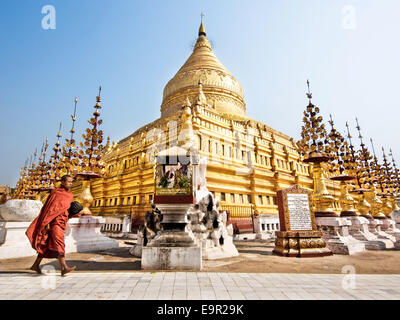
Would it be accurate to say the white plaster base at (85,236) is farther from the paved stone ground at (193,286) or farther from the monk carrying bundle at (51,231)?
the monk carrying bundle at (51,231)

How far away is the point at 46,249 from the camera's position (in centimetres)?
425

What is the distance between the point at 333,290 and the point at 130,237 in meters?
12.9

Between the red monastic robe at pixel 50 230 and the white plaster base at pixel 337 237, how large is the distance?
8803 mm

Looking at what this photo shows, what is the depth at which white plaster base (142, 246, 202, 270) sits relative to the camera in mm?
4848

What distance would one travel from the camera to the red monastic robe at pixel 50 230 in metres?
4.22

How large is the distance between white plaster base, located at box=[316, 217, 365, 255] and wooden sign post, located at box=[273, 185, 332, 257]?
0.83 m

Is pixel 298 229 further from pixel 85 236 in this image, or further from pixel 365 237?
pixel 85 236

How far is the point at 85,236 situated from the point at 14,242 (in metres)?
2.31

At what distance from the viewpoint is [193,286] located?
3602 millimetres

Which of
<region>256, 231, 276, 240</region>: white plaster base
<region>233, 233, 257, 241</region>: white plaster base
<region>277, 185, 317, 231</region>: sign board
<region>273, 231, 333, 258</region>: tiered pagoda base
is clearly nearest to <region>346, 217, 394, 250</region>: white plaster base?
<region>273, 231, 333, 258</region>: tiered pagoda base

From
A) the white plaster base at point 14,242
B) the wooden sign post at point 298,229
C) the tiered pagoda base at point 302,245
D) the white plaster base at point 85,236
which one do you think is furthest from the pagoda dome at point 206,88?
the white plaster base at point 14,242

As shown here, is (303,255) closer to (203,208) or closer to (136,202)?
(203,208)

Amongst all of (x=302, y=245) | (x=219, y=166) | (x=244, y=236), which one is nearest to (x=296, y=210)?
(x=302, y=245)

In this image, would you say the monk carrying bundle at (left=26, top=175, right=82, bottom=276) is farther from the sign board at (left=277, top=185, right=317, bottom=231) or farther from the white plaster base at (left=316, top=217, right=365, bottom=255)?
the white plaster base at (left=316, top=217, right=365, bottom=255)
